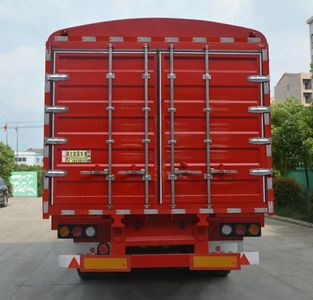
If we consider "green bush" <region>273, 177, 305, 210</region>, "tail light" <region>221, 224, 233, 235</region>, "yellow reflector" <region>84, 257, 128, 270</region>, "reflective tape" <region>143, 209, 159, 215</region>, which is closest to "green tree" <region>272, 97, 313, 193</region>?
"green bush" <region>273, 177, 305, 210</region>

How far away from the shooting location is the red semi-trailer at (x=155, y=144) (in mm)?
5930

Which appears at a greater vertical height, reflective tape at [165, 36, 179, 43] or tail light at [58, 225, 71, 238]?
reflective tape at [165, 36, 179, 43]

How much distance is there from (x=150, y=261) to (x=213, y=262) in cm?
74

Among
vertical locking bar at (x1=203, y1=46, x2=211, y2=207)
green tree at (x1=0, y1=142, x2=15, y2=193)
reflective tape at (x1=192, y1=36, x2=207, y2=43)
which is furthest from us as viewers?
green tree at (x1=0, y1=142, x2=15, y2=193)

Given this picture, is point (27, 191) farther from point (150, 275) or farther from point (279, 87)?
point (279, 87)

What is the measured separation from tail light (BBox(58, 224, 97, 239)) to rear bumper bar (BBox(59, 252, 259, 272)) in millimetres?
319

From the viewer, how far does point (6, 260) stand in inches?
397

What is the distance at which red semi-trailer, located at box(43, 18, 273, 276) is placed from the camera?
19.5 ft

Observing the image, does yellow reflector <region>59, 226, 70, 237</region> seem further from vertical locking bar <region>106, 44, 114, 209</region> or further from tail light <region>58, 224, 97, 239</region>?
vertical locking bar <region>106, 44, 114, 209</region>

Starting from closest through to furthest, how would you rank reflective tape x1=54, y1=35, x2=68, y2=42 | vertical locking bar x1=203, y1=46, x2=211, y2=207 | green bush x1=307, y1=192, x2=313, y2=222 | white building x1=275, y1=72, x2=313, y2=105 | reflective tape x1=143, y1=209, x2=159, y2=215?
reflective tape x1=143, y1=209, x2=159, y2=215 → vertical locking bar x1=203, y1=46, x2=211, y2=207 → reflective tape x1=54, y1=35, x2=68, y2=42 → green bush x1=307, y1=192, x2=313, y2=222 → white building x1=275, y1=72, x2=313, y2=105

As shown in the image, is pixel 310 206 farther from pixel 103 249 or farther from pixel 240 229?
pixel 103 249

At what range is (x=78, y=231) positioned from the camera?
6156 millimetres

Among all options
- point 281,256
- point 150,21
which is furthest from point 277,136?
point 150,21

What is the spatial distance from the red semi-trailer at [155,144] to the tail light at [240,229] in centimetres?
3
